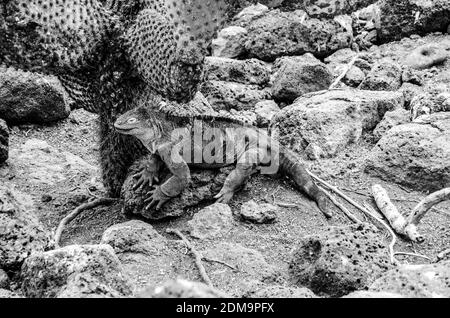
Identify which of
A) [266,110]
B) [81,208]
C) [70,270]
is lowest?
[266,110]

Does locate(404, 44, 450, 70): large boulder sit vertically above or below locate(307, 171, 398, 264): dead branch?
above

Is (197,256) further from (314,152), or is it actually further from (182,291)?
(182,291)

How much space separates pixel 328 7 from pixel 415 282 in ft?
6.40

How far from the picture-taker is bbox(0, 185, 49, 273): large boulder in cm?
504

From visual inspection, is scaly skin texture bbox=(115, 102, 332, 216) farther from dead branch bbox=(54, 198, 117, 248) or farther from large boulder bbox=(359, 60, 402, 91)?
large boulder bbox=(359, 60, 402, 91)

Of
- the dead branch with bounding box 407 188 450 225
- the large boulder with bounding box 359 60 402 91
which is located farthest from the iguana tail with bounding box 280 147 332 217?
the large boulder with bounding box 359 60 402 91

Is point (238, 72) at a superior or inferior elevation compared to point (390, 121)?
inferior

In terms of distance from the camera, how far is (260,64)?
362 inches

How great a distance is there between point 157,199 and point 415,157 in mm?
2208

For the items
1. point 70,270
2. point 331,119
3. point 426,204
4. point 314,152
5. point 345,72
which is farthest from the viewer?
point 345,72

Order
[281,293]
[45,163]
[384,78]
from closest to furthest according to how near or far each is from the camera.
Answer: [281,293], [45,163], [384,78]

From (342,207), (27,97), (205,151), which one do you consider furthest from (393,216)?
(27,97)

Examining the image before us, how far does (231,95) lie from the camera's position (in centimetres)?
845

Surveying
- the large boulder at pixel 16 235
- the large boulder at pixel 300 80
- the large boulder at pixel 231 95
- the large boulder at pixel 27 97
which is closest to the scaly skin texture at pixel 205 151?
the large boulder at pixel 16 235
